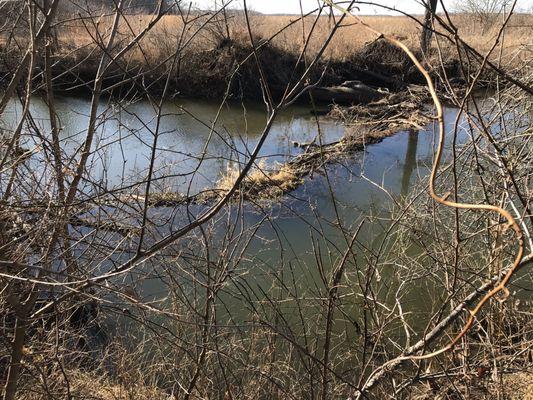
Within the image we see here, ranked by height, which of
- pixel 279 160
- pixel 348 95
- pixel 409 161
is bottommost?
pixel 279 160

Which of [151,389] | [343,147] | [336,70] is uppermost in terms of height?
[336,70]

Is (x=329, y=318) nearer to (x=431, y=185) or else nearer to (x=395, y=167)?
(x=431, y=185)

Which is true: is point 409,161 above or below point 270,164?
above

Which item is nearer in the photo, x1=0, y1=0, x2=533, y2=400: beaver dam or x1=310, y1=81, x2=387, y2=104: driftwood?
x1=0, y1=0, x2=533, y2=400: beaver dam

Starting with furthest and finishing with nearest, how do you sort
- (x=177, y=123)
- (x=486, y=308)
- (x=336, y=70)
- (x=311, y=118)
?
(x=336, y=70)
(x=311, y=118)
(x=177, y=123)
(x=486, y=308)

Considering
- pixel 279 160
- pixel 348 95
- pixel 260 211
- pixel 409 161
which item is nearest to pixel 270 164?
pixel 279 160

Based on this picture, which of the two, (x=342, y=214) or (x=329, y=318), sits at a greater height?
(x=329, y=318)

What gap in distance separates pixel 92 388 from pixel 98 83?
1988 millimetres

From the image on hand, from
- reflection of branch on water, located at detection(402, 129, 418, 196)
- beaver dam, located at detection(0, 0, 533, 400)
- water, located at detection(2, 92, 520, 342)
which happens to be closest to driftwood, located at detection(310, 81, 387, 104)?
beaver dam, located at detection(0, 0, 533, 400)

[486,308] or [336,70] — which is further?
[336,70]

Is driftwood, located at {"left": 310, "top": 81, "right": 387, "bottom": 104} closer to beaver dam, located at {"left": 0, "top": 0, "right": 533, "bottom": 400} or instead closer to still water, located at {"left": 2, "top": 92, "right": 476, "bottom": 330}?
beaver dam, located at {"left": 0, "top": 0, "right": 533, "bottom": 400}

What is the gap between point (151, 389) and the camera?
10.5ft

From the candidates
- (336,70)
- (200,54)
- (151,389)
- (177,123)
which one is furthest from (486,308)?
(336,70)

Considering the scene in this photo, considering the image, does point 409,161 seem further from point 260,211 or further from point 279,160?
point 260,211
